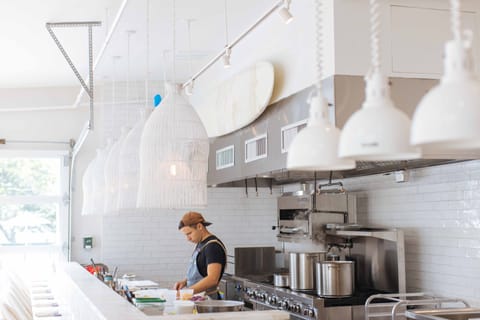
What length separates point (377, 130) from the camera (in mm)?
1432

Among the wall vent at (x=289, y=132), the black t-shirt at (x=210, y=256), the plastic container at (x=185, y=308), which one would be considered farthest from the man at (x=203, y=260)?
the plastic container at (x=185, y=308)

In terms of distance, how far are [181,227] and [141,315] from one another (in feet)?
8.13

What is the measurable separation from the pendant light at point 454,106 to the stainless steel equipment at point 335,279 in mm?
3969

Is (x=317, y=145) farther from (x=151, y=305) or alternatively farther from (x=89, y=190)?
(x=89, y=190)

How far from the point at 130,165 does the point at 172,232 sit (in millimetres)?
3708

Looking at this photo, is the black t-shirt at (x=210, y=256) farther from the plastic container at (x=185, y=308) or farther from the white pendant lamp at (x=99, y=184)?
the plastic container at (x=185, y=308)

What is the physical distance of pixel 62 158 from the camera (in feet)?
26.9

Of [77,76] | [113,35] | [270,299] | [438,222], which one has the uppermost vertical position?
[113,35]

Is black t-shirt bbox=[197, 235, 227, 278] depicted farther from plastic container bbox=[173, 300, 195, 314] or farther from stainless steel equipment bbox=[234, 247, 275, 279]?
plastic container bbox=[173, 300, 195, 314]

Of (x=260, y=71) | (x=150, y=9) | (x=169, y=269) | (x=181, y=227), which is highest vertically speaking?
(x=150, y=9)

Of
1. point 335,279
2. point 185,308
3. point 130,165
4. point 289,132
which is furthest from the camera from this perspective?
point 335,279

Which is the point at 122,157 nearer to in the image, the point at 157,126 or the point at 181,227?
the point at 157,126

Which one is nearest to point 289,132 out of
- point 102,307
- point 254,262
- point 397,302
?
point 397,302

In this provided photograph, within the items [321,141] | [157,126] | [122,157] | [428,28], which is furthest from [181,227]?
[321,141]
